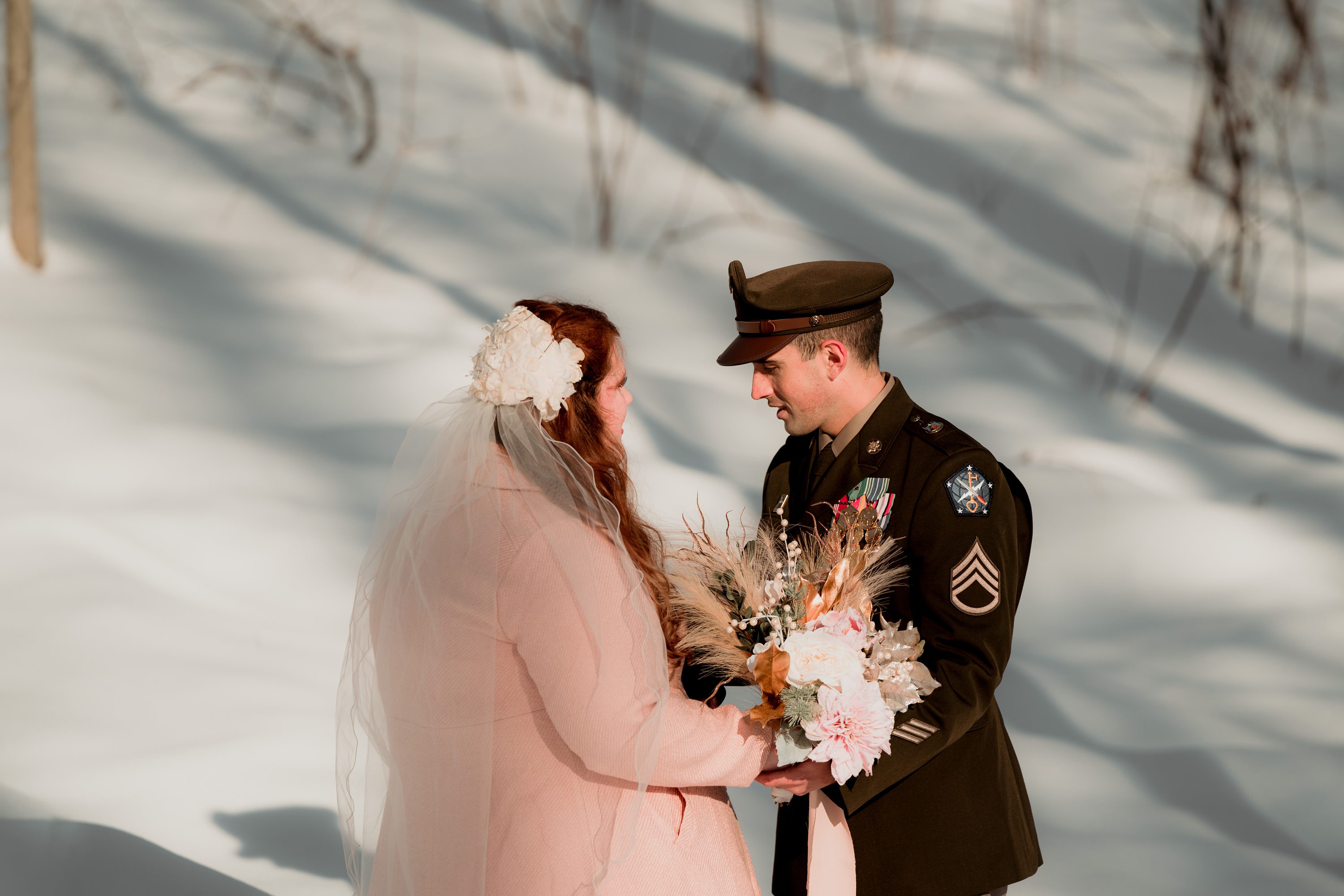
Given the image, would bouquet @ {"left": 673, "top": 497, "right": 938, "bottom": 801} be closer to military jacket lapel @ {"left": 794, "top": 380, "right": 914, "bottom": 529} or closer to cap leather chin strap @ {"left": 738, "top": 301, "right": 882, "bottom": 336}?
military jacket lapel @ {"left": 794, "top": 380, "right": 914, "bottom": 529}

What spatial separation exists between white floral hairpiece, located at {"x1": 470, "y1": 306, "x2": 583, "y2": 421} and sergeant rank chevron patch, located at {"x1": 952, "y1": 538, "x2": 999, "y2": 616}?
28.3 inches

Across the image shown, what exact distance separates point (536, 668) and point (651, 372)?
5054 millimetres

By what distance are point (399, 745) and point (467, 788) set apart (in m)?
0.16

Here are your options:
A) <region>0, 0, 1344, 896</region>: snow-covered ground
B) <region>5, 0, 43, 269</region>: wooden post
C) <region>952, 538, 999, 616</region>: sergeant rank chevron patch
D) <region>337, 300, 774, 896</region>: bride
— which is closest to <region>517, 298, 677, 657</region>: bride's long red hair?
<region>337, 300, 774, 896</region>: bride

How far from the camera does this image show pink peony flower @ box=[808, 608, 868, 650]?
1.88 meters

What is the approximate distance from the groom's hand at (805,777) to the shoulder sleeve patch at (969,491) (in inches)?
19.3

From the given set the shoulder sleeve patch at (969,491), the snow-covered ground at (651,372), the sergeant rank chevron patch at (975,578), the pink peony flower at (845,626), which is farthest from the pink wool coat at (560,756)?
the snow-covered ground at (651,372)

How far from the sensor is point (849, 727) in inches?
72.7

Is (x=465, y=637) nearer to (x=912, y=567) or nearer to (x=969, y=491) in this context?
(x=912, y=567)

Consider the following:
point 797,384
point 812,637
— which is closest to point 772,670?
point 812,637

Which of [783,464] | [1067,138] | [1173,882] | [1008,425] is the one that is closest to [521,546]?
[783,464]

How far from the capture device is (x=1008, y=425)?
6.62 metres

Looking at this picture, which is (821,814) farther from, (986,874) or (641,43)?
(641,43)

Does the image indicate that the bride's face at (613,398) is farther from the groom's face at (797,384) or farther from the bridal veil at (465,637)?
the groom's face at (797,384)
